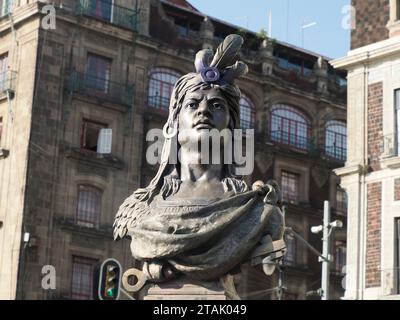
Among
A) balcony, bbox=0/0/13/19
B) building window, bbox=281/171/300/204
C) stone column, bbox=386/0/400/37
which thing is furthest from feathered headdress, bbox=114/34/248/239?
building window, bbox=281/171/300/204

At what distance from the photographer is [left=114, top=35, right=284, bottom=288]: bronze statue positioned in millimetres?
10992

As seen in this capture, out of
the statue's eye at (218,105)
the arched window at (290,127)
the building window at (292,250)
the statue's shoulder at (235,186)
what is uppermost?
the arched window at (290,127)

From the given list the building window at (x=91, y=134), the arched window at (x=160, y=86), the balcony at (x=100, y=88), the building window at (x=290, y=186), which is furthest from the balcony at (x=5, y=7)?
the building window at (x=290, y=186)

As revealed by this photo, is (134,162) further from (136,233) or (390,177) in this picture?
(136,233)

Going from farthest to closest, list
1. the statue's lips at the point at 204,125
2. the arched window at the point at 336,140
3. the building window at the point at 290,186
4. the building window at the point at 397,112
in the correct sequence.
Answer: the arched window at the point at 336,140, the building window at the point at 290,186, the building window at the point at 397,112, the statue's lips at the point at 204,125

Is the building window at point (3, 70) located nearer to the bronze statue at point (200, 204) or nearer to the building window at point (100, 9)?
the building window at point (100, 9)

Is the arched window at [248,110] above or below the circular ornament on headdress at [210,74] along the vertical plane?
above

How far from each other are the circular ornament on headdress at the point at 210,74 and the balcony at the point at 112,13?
3917 cm

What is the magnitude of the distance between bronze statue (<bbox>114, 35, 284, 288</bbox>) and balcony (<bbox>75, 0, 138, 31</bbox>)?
3916 centimetres

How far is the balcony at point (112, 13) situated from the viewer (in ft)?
167

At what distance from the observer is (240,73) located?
12109 millimetres

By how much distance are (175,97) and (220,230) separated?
1.81 m

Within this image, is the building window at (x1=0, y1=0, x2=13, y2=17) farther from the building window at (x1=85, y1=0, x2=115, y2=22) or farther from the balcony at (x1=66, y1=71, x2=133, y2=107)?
the balcony at (x1=66, y1=71, x2=133, y2=107)

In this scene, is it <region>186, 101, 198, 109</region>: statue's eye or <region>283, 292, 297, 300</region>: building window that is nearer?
<region>186, 101, 198, 109</region>: statue's eye
